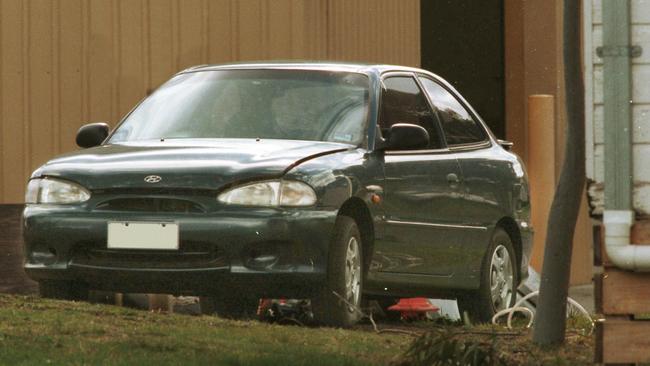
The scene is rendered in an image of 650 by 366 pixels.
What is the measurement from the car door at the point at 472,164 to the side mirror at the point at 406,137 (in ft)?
3.44

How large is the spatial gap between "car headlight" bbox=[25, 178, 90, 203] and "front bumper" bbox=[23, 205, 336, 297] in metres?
0.08

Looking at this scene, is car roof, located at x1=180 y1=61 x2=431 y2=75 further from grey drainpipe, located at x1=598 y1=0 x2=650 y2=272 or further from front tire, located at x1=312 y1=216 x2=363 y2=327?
grey drainpipe, located at x1=598 y1=0 x2=650 y2=272

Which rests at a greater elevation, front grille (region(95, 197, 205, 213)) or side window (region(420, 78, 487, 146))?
side window (region(420, 78, 487, 146))

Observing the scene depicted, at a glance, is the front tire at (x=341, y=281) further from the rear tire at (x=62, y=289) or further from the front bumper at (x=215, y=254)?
the rear tire at (x=62, y=289)

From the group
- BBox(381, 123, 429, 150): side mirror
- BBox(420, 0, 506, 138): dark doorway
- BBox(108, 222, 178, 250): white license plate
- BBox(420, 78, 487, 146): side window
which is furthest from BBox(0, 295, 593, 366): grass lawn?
BBox(420, 0, 506, 138): dark doorway

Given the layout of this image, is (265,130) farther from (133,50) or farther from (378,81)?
(133,50)

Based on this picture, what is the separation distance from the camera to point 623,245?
25.1ft

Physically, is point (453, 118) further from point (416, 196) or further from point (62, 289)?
point (62, 289)

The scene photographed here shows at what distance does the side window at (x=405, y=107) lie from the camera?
37.0 feet

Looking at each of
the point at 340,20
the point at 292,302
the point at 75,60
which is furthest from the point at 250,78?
the point at 340,20

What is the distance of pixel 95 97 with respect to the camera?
1509cm

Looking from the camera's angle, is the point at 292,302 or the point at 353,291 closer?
the point at 353,291

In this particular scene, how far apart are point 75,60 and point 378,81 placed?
14.4 feet

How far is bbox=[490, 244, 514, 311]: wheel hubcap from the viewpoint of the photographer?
12148mm
